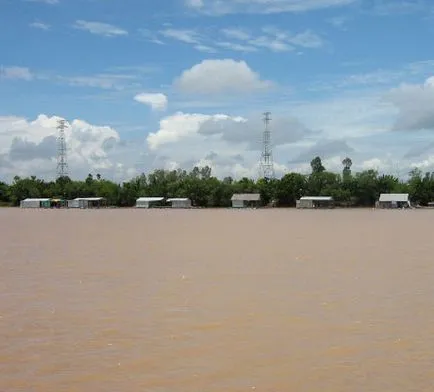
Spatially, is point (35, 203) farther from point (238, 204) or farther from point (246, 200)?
point (246, 200)

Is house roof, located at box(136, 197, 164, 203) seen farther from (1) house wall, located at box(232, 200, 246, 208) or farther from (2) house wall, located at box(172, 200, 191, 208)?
(1) house wall, located at box(232, 200, 246, 208)

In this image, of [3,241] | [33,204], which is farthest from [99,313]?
[33,204]

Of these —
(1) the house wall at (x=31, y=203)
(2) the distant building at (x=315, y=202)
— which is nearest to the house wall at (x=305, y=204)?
(2) the distant building at (x=315, y=202)

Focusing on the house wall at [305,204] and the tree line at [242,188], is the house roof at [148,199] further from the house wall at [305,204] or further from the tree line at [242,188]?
the house wall at [305,204]

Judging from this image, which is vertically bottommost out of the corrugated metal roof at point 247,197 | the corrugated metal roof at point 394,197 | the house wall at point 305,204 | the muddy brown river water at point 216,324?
the muddy brown river water at point 216,324

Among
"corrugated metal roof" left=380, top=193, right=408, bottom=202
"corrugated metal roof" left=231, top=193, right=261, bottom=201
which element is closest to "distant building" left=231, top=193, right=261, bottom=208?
"corrugated metal roof" left=231, top=193, right=261, bottom=201

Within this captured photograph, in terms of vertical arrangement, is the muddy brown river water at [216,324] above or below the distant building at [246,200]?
below

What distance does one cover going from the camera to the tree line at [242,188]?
109688mm

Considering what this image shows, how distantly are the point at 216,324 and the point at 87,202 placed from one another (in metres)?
114

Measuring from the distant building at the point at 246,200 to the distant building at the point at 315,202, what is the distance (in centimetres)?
773

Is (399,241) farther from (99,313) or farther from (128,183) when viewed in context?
(128,183)

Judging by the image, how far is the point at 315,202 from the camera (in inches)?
4289

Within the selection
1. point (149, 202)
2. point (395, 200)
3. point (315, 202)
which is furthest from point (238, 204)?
point (395, 200)

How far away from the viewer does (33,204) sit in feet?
407
